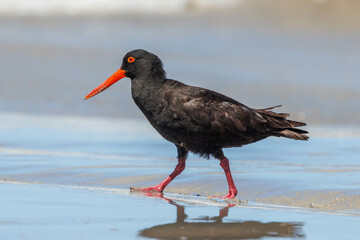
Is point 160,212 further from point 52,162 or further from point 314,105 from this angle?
point 314,105

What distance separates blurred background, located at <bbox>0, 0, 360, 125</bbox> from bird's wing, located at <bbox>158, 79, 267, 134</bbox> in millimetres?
6101

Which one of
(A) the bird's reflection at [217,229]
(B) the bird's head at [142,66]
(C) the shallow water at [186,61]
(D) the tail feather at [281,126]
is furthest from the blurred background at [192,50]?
(A) the bird's reflection at [217,229]

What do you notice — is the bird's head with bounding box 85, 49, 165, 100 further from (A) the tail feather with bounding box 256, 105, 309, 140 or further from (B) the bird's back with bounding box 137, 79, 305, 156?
(A) the tail feather with bounding box 256, 105, 309, 140

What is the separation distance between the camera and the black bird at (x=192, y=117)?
6.62 m

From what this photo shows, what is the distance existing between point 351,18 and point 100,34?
24.5 feet

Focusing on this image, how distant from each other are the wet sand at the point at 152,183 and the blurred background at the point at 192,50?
255cm

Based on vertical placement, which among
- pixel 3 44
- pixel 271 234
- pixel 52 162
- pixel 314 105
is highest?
pixel 3 44

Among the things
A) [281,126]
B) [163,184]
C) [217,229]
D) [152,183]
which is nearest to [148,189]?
[163,184]

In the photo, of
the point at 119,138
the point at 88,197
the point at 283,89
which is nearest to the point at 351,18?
the point at 283,89

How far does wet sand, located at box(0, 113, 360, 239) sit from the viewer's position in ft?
15.1

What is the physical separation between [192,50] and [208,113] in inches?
→ 511

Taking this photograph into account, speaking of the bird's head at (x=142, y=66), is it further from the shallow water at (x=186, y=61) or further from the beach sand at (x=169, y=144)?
the shallow water at (x=186, y=61)

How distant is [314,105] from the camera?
1461cm

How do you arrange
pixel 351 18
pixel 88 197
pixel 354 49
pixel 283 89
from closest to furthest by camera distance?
1. pixel 88 197
2. pixel 283 89
3. pixel 354 49
4. pixel 351 18
